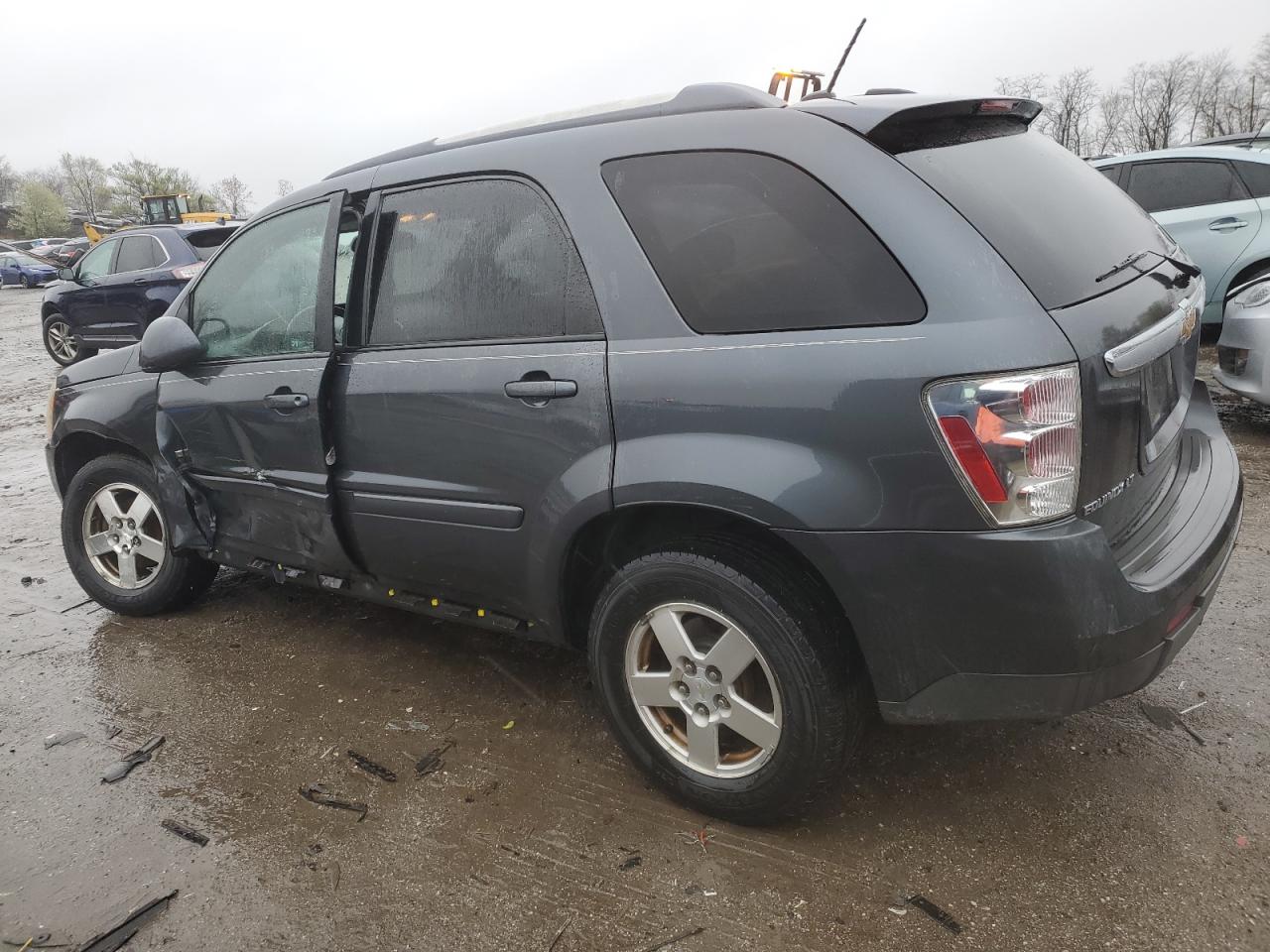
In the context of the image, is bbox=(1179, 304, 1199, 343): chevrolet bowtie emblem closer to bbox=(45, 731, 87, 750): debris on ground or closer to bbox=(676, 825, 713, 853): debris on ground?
bbox=(676, 825, 713, 853): debris on ground

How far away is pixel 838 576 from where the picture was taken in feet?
7.00

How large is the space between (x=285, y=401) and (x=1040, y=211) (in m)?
2.46

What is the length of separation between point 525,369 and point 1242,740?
2.35 metres

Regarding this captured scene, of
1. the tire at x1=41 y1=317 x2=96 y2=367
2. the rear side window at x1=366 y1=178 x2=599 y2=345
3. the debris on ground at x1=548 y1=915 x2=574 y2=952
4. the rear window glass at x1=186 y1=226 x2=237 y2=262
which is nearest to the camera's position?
the debris on ground at x1=548 y1=915 x2=574 y2=952

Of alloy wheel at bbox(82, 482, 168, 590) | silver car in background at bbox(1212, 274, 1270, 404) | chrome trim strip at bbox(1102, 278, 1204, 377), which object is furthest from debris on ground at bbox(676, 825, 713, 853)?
silver car in background at bbox(1212, 274, 1270, 404)

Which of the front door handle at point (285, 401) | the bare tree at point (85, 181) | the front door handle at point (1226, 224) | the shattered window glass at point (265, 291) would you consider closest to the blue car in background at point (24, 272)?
the shattered window glass at point (265, 291)

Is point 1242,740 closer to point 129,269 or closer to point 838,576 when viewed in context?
point 838,576

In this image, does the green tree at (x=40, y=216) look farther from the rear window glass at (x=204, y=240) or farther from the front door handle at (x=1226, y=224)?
the front door handle at (x=1226, y=224)

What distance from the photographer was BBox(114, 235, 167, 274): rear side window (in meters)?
11.4

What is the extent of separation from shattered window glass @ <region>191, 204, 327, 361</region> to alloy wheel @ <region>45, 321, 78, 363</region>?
36.0ft

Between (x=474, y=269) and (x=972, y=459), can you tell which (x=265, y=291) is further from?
(x=972, y=459)

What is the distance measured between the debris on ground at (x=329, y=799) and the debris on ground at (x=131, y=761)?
2.17 feet

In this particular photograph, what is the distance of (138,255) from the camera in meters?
11.6

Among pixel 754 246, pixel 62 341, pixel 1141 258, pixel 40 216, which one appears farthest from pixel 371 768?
pixel 40 216
